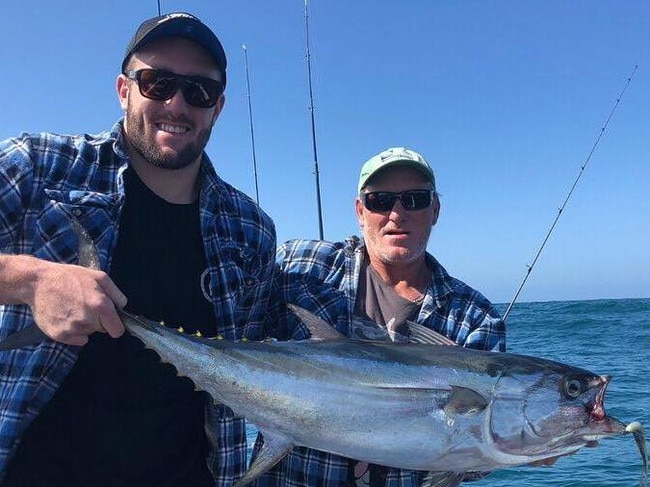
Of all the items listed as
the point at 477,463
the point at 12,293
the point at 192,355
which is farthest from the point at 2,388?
the point at 477,463

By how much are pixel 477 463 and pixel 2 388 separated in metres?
2.17

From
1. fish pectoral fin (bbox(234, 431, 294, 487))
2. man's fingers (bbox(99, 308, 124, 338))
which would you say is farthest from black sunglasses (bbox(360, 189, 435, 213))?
man's fingers (bbox(99, 308, 124, 338))

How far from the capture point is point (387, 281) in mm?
3834

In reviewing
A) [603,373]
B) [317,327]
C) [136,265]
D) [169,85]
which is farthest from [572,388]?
[603,373]

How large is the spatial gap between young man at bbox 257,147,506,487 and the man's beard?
3.59 feet

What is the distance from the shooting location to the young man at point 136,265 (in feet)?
9.21

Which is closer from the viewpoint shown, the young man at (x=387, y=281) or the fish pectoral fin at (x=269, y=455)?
the fish pectoral fin at (x=269, y=455)

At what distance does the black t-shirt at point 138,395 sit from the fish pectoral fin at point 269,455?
56 cm

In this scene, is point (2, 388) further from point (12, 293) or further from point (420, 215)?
point (420, 215)

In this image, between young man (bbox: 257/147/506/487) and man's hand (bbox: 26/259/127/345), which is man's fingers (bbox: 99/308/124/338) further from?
young man (bbox: 257/147/506/487)

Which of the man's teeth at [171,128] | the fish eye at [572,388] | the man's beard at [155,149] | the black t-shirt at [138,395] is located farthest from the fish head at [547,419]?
the man's teeth at [171,128]

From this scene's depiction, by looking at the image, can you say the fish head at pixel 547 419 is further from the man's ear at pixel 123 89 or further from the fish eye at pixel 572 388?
the man's ear at pixel 123 89

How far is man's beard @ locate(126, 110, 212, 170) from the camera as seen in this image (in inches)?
120

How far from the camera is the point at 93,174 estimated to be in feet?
10.0
